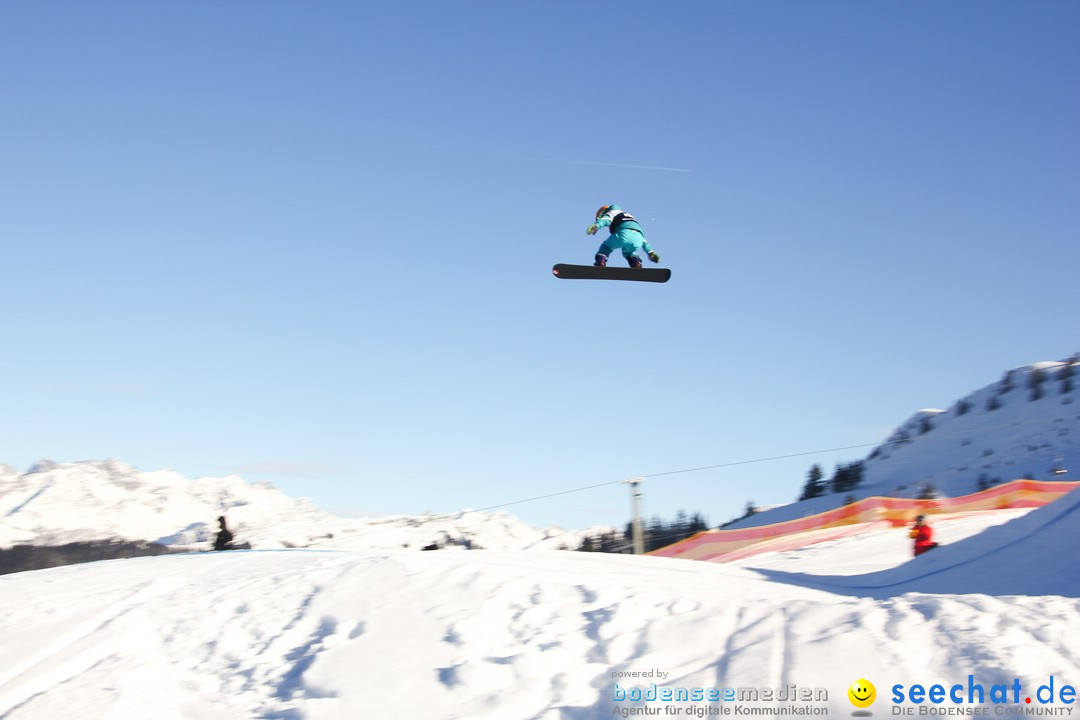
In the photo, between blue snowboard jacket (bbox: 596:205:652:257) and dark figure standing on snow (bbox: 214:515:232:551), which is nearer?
blue snowboard jacket (bbox: 596:205:652:257)

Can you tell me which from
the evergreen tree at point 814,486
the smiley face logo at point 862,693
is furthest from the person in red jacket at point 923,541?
the evergreen tree at point 814,486

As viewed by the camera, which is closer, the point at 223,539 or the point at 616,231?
the point at 616,231

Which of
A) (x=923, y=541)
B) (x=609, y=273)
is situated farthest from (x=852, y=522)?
(x=609, y=273)

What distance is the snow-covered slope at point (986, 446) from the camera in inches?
1188

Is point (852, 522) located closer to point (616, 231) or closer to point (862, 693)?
point (616, 231)

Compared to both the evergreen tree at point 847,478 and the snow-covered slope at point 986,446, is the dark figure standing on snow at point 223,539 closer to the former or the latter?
the snow-covered slope at point 986,446

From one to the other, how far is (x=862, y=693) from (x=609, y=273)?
9134 millimetres

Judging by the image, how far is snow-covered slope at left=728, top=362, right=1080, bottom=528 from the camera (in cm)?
3019

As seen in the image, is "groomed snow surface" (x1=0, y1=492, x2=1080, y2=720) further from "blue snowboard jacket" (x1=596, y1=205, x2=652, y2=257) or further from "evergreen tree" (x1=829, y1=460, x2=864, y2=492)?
"evergreen tree" (x1=829, y1=460, x2=864, y2=492)

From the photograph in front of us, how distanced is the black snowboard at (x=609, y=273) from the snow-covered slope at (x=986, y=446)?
46.7ft

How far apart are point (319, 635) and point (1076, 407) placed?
3736 cm

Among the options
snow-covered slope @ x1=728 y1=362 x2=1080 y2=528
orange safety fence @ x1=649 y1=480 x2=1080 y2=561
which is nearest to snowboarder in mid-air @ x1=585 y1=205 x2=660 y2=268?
orange safety fence @ x1=649 y1=480 x2=1080 y2=561

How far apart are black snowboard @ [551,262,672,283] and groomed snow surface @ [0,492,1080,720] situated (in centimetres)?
476

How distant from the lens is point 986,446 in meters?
35.2
